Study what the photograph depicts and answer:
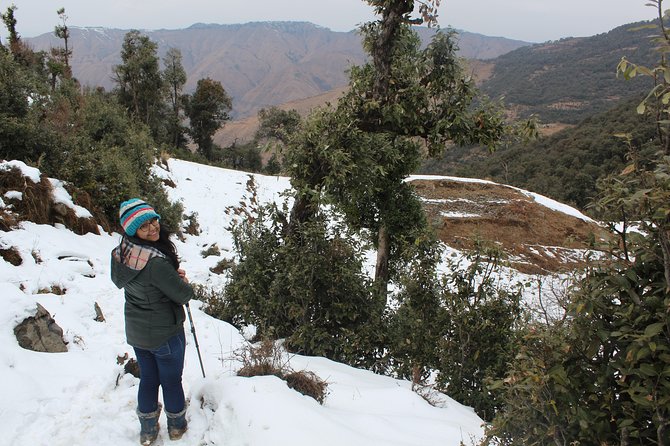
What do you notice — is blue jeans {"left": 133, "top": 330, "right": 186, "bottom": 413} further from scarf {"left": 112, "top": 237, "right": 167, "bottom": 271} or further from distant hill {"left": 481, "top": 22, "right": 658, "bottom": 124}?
distant hill {"left": 481, "top": 22, "right": 658, "bottom": 124}

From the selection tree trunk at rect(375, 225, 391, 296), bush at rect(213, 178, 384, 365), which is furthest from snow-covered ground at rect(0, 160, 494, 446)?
tree trunk at rect(375, 225, 391, 296)

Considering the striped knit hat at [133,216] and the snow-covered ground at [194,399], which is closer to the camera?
the striped knit hat at [133,216]

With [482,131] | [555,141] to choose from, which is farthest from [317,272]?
[555,141]

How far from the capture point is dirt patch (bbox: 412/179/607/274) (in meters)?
20.5

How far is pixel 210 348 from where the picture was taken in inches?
225

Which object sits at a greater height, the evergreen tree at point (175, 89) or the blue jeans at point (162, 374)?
the evergreen tree at point (175, 89)

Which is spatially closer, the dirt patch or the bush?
the bush

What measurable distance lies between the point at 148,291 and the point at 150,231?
0.49 m

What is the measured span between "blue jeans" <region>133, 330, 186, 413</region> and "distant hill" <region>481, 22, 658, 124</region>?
8255 cm

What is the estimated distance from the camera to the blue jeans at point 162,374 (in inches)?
134

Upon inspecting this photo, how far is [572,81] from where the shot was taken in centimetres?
13062

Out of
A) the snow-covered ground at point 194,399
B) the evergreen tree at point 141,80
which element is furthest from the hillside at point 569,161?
the snow-covered ground at point 194,399

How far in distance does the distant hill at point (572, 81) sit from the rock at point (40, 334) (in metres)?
82.2

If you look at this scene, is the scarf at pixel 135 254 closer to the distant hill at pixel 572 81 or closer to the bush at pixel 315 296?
the bush at pixel 315 296
